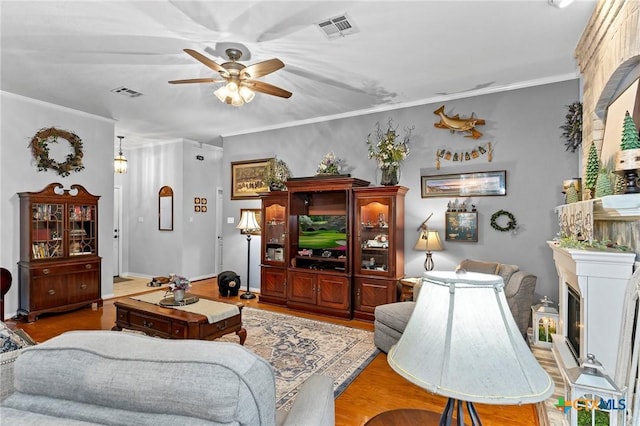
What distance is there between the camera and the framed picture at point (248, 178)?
614 cm

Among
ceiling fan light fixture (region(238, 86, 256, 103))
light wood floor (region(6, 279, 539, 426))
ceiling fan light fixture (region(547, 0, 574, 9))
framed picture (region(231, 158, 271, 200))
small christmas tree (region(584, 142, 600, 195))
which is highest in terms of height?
ceiling fan light fixture (region(547, 0, 574, 9))

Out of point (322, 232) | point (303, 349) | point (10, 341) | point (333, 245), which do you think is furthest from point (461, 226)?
point (10, 341)

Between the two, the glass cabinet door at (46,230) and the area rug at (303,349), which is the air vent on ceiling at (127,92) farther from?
the area rug at (303,349)

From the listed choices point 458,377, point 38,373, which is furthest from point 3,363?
point 458,377

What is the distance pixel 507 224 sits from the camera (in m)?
4.11

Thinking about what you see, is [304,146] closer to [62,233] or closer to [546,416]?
[62,233]

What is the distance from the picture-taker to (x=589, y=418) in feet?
6.31

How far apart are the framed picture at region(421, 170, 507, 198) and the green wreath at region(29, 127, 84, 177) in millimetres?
5185

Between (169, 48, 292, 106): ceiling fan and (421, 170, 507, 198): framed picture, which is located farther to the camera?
(421, 170, 507, 198): framed picture

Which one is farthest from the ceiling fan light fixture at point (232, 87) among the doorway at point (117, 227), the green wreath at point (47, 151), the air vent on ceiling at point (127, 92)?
the doorway at point (117, 227)

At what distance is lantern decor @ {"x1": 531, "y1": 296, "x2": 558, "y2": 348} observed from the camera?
3.35 metres

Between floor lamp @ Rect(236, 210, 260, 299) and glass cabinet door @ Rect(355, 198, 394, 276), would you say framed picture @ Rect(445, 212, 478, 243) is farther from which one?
floor lamp @ Rect(236, 210, 260, 299)

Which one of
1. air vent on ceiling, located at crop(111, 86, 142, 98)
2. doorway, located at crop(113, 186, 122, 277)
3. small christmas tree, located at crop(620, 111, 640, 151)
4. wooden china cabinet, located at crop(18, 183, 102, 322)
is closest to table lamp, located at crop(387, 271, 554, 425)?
small christmas tree, located at crop(620, 111, 640, 151)

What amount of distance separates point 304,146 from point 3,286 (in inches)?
168
